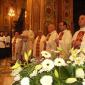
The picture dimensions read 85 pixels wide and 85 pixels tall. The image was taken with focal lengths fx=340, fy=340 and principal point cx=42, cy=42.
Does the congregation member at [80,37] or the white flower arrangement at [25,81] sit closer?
the white flower arrangement at [25,81]

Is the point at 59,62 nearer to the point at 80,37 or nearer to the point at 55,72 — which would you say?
the point at 55,72

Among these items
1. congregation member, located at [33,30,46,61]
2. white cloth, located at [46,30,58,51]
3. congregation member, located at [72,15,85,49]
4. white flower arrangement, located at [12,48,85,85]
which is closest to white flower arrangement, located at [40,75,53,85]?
white flower arrangement, located at [12,48,85,85]

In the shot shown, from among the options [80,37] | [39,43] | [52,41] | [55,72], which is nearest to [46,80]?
[55,72]

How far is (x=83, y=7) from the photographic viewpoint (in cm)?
1426

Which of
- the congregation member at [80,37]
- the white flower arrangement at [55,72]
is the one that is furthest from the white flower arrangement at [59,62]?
the congregation member at [80,37]

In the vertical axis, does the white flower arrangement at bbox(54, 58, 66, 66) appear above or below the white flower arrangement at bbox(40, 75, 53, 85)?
above

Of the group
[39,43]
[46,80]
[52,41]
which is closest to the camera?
[46,80]

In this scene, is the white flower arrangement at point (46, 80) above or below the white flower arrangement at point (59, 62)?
below

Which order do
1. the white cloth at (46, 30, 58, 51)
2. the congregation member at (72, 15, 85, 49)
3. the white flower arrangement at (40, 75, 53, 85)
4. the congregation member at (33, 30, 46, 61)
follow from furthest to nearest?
the congregation member at (33, 30, 46, 61) < the white cloth at (46, 30, 58, 51) < the congregation member at (72, 15, 85, 49) < the white flower arrangement at (40, 75, 53, 85)

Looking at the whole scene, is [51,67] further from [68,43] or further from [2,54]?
[2,54]

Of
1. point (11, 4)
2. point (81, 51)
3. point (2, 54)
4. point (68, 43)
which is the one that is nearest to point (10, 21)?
point (11, 4)

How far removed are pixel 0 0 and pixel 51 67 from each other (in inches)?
878

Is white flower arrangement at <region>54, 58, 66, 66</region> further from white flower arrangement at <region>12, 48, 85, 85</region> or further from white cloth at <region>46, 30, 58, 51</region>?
white cloth at <region>46, 30, 58, 51</region>

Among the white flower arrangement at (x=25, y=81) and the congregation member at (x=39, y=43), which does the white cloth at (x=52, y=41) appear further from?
the white flower arrangement at (x=25, y=81)
